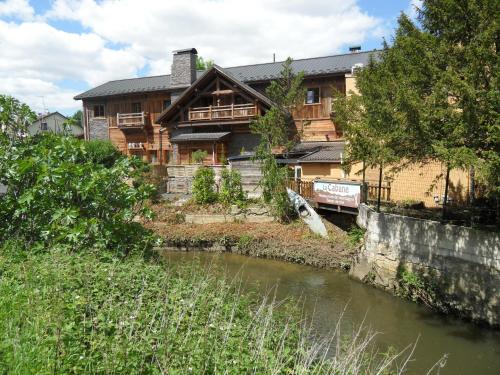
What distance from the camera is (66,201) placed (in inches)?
312

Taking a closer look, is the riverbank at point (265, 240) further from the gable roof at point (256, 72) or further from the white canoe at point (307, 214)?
the gable roof at point (256, 72)

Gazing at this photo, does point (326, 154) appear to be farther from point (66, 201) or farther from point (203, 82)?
point (66, 201)

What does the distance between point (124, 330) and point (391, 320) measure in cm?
832

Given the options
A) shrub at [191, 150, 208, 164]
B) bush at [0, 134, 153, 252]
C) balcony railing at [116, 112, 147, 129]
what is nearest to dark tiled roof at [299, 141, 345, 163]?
shrub at [191, 150, 208, 164]

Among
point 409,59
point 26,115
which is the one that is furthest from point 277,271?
point 26,115

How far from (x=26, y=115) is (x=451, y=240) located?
11.1 meters

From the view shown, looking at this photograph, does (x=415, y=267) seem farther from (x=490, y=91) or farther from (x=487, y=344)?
(x=490, y=91)

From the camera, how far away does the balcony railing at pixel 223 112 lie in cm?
2620

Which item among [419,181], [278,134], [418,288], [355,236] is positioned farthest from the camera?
[278,134]

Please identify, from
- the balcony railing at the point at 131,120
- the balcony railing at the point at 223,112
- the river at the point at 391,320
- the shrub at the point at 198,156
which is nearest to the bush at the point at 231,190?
the shrub at the point at 198,156

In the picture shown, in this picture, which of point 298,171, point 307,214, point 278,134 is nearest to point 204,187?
point 278,134

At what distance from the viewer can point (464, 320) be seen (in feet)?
34.3

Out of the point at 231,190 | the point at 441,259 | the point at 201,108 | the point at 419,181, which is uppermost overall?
the point at 201,108

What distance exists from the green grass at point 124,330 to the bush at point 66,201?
109 cm
